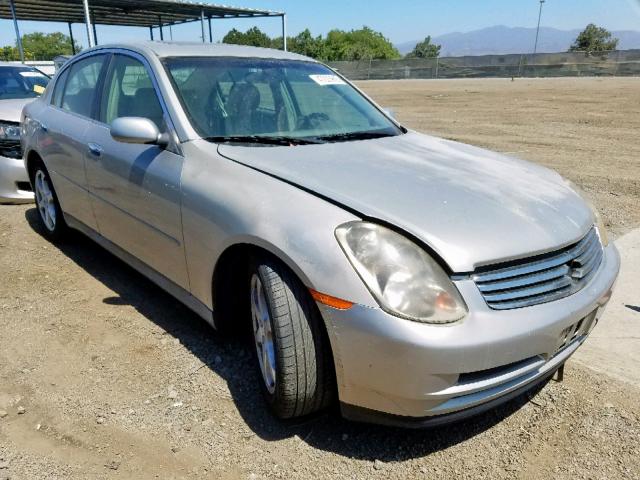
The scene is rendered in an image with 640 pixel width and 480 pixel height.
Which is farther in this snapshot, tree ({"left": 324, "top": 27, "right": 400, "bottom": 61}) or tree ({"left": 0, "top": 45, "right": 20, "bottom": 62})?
tree ({"left": 324, "top": 27, "right": 400, "bottom": 61})

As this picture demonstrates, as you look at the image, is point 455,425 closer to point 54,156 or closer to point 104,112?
point 104,112

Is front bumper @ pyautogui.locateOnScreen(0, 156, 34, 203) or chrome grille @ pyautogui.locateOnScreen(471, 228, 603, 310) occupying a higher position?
chrome grille @ pyautogui.locateOnScreen(471, 228, 603, 310)

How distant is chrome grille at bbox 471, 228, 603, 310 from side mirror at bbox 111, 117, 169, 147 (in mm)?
1751

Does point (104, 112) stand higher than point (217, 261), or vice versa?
point (104, 112)

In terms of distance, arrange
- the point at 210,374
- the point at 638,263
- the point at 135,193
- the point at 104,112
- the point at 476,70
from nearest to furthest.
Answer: the point at 210,374, the point at 135,193, the point at 104,112, the point at 638,263, the point at 476,70

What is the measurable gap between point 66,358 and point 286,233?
5.38 ft

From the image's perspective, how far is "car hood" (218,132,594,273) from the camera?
1.96m

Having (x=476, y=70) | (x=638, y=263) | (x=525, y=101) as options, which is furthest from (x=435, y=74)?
(x=638, y=263)

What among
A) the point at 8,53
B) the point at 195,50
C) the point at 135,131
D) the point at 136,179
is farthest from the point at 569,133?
the point at 8,53

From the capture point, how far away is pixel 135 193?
297cm

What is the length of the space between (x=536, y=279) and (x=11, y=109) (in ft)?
19.7

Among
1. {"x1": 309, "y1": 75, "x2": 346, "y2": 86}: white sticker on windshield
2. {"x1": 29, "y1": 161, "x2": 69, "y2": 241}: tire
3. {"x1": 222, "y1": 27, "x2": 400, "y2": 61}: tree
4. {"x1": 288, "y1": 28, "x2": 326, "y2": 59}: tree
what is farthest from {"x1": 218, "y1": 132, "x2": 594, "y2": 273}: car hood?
{"x1": 288, "y1": 28, "x2": 326, "y2": 59}: tree

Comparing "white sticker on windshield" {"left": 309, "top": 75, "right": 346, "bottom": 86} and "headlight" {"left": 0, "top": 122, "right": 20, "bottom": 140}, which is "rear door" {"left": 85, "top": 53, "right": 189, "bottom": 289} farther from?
"headlight" {"left": 0, "top": 122, "right": 20, "bottom": 140}

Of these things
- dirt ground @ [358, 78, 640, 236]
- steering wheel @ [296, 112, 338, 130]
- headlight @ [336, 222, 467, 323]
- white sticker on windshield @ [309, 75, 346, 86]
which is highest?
white sticker on windshield @ [309, 75, 346, 86]
